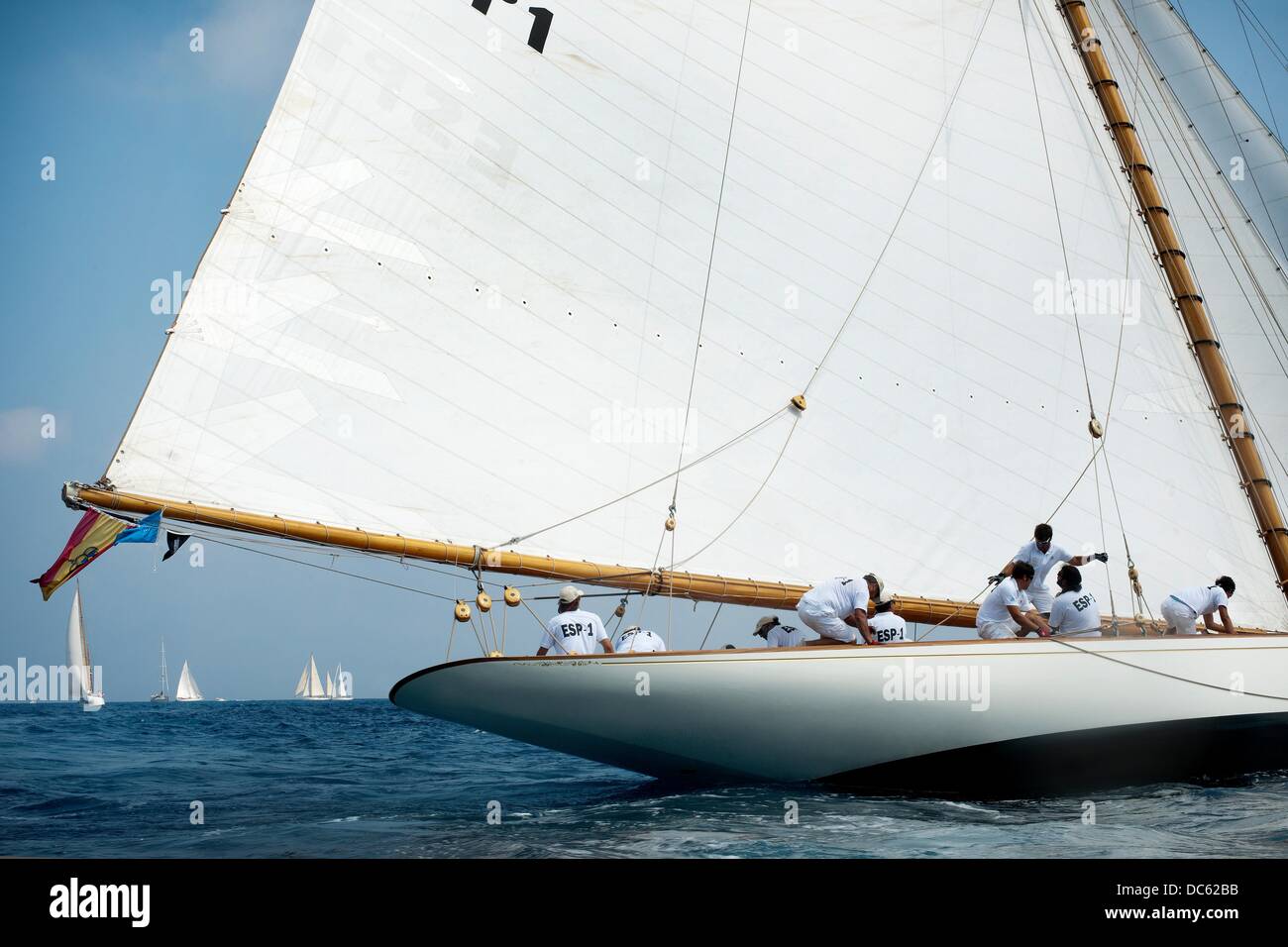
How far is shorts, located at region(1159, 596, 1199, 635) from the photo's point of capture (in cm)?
1057

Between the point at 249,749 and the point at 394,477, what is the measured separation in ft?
43.0

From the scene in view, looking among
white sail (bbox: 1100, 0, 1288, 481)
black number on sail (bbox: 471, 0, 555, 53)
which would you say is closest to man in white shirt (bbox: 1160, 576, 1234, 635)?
white sail (bbox: 1100, 0, 1288, 481)

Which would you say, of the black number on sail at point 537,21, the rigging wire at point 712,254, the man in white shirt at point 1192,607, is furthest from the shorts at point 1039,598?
the black number on sail at point 537,21

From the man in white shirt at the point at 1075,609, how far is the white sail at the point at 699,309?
1757 mm

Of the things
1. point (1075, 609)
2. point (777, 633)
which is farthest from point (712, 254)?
point (1075, 609)

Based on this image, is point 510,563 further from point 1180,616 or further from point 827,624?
point 1180,616

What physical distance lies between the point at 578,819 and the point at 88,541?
4.28 metres

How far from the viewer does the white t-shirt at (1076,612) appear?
9961 mm

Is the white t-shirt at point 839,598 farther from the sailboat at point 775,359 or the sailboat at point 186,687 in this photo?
the sailboat at point 186,687

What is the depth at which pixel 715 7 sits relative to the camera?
12875mm

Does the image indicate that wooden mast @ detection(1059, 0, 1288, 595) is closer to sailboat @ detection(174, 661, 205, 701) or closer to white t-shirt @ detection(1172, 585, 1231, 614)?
white t-shirt @ detection(1172, 585, 1231, 614)
